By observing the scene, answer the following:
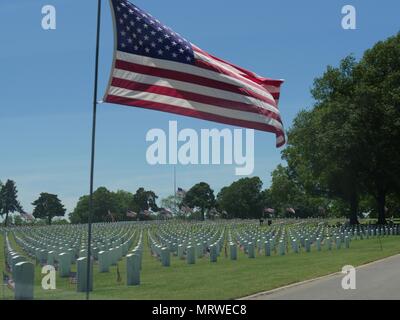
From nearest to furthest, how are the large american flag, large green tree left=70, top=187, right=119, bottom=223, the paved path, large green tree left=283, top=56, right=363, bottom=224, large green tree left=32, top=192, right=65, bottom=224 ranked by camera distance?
the large american flag, the paved path, large green tree left=283, top=56, right=363, bottom=224, large green tree left=70, top=187, right=119, bottom=223, large green tree left=32, top=192, right=65, bottom=224

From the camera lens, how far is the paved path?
502 inches

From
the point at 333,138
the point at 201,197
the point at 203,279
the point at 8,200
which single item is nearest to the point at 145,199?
the point at 201,197

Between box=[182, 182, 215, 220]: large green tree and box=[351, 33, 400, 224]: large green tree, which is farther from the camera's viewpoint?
box=[182, 182, 215, 220]: large green tree

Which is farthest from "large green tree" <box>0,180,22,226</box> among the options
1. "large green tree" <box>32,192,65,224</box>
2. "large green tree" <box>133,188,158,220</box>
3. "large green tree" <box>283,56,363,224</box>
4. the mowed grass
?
the mowed grass

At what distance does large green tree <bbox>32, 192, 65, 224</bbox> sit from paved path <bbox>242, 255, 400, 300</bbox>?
149 m

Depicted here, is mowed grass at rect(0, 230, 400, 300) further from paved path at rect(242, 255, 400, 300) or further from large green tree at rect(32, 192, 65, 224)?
large green tree at rect(32, 192, 65, 224)

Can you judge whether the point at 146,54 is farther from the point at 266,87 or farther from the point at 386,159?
the point at 386,159

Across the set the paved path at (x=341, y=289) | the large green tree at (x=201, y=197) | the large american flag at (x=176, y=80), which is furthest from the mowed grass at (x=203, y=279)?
the large green tree at (x=201, y=197)

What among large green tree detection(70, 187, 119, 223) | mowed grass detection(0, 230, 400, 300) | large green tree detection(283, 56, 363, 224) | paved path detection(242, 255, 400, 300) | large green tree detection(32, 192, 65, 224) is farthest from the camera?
large green tree detection(32, 192, 65, 224)

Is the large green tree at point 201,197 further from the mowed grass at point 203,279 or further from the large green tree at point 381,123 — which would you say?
the mowed grass at point 203,279

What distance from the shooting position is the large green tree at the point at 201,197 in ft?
546

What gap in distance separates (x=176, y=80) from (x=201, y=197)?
160m

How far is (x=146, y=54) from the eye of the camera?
1077 cm
